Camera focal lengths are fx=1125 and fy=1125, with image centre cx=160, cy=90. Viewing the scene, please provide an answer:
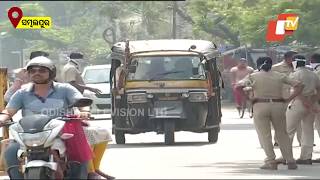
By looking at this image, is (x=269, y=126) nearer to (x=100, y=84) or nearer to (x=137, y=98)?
(x=137, y=98)

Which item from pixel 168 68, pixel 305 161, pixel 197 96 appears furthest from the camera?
pixel 168 68

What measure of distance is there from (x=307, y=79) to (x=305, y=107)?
0.53 meters

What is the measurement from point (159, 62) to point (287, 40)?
59.0ft

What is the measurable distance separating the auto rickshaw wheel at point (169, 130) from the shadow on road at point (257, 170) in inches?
158

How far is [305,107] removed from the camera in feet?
54.5

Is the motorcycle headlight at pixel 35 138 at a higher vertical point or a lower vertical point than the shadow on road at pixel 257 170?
higher

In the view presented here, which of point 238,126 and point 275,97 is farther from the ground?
point 275,97

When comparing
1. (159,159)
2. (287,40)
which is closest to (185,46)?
(159,159)

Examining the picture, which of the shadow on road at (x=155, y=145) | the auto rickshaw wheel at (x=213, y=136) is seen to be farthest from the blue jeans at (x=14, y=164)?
the auto rickshaw wheel at (x=213, y=136)

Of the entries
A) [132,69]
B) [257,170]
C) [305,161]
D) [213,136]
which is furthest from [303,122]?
[132,69]

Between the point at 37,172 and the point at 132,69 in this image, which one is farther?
the point at 132,69

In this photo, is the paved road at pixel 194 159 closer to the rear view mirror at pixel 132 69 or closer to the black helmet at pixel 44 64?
the rear view mirror at pixel 132 69

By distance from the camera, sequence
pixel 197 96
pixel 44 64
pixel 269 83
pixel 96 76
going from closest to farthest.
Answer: pixel 44 64 → pixel 269 83 → pixel 197 96 → pixel 96 76

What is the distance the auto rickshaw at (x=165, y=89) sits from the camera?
820 inches
